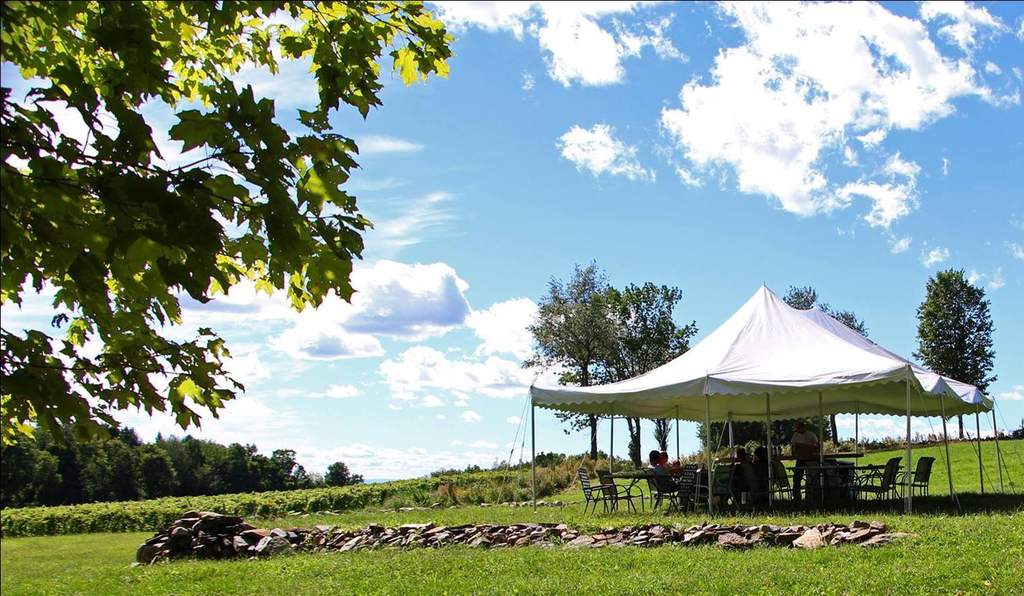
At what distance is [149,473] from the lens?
1083 inches

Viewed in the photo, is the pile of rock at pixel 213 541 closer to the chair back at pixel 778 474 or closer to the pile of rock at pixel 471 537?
the pile of rock at pixel 471 537

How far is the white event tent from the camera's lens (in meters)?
12.3

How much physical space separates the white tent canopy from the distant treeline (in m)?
9.71

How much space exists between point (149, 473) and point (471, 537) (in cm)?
2059

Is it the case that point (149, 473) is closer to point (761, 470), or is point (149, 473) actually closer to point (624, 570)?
point (761, 470)

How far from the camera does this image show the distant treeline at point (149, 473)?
1667cm

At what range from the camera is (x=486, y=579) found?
7.57 metres

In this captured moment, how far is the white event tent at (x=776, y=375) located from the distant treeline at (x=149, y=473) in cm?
975

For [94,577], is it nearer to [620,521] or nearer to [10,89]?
[620,521]

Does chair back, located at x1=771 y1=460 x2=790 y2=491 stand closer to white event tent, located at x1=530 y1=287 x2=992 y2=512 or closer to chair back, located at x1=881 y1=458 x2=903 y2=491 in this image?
white event tent, located at x1=530 y1=287 x2=992 y2=512

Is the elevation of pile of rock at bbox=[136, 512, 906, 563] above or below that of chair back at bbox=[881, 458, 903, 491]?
below

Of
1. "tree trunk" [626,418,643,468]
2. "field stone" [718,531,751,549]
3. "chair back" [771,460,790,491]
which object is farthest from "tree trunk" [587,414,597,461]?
"field stone" [718,531,751,549]

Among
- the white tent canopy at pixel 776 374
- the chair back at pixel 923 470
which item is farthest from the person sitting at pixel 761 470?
the chair back at pixel 923 470

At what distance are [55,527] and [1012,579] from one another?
18.8 meters
